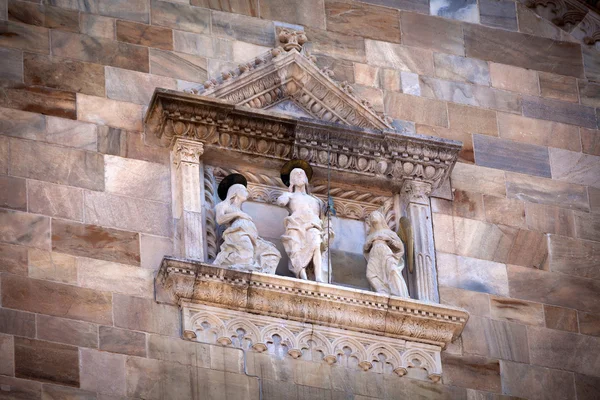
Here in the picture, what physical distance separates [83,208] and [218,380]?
182 centimetres

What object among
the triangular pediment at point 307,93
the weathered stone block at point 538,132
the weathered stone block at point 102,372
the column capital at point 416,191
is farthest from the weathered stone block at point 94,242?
the weathered stone block at point 538,132

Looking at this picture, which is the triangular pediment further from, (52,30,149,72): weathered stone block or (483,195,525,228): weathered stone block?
(483,195,525,228): weathered stone block

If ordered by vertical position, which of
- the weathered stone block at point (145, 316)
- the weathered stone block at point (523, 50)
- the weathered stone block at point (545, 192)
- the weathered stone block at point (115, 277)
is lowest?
the weathered stone block at point (145, 316)

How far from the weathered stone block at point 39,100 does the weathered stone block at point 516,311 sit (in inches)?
151

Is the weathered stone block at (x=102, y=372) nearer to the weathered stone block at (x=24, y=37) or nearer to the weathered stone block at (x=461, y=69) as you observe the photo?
the weathered stone block at (x=24, y=37)

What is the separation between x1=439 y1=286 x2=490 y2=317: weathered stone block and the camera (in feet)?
61.8

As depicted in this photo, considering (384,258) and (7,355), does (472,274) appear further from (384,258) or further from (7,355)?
(7,355)

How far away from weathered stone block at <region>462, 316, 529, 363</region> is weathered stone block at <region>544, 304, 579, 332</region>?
0.89 ft

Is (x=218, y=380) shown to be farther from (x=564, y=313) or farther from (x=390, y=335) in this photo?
(x=564, y=313)

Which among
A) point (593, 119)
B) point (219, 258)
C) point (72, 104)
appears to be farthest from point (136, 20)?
point (593, 119)

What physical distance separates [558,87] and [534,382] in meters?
3.33

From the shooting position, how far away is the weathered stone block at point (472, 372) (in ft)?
60.4

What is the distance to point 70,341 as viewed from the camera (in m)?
17.3

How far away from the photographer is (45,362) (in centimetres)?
1709
